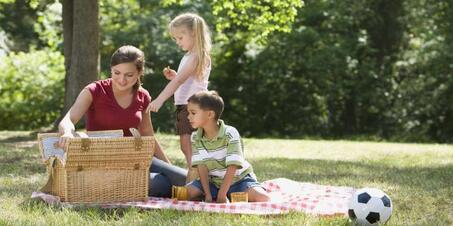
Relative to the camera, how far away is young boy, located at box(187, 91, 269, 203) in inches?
186

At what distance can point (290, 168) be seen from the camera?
757 centimetres

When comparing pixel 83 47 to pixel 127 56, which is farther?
pixel 83 47

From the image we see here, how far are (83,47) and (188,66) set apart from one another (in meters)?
5.04

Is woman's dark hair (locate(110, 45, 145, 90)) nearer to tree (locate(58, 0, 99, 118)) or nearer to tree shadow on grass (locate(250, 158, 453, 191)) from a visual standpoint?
tree shadow on grass (locate(250, 158, 453, 191))

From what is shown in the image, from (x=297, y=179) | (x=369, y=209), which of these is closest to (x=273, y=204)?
(x=369, y=209)

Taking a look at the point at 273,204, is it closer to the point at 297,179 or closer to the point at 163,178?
the point at 163,178

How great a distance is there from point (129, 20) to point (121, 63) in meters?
10.9

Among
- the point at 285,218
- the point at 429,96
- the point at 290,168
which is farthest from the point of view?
the point at 429,96

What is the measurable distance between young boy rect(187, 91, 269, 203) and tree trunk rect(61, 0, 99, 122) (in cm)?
548

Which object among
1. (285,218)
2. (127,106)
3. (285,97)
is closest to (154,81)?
(285,97)

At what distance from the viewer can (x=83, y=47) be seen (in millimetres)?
10047

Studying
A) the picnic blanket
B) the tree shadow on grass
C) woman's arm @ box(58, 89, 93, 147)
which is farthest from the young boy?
the tree shadow on grass

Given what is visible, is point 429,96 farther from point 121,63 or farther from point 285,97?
point 121,63

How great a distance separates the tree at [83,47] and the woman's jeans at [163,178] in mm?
5093
